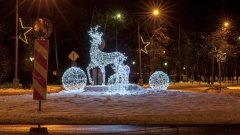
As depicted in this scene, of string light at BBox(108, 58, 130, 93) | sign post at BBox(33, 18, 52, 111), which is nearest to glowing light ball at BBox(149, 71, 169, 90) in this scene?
string light at BBox(108, 58, 130, 93)

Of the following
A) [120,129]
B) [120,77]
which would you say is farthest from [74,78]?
[120,129]

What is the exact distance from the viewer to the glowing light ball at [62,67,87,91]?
24.8 metres

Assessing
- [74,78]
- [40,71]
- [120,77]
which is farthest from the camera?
[120,77]

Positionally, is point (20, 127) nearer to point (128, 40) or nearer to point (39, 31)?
point (39, 31)

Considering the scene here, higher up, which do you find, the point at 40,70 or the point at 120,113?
the point at 40,70

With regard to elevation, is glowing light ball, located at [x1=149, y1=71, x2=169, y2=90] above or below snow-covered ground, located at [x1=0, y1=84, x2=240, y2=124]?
above

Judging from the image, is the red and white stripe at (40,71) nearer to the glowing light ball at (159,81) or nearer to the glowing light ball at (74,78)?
the glowing light ball at (74,78)

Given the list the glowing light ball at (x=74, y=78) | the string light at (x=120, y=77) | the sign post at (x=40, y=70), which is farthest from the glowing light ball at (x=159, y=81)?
the sign post at (x=40, y=70)

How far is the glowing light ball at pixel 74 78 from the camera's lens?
24.8 m

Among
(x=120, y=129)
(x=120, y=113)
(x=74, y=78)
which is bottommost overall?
(x=120, y=129)

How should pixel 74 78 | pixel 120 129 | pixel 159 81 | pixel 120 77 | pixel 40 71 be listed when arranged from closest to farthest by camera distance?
pixel 120 129, pixel 40 71, pixel 74 78, pixel 120 77, pixel 159 81

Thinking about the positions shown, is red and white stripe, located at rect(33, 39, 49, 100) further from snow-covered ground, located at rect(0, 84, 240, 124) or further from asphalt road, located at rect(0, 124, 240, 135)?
asphalt road, located at rect(0, 124, 240, 135)

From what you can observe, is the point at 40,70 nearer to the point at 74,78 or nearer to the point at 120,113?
the point at 120,113

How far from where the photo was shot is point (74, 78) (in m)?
25.0
